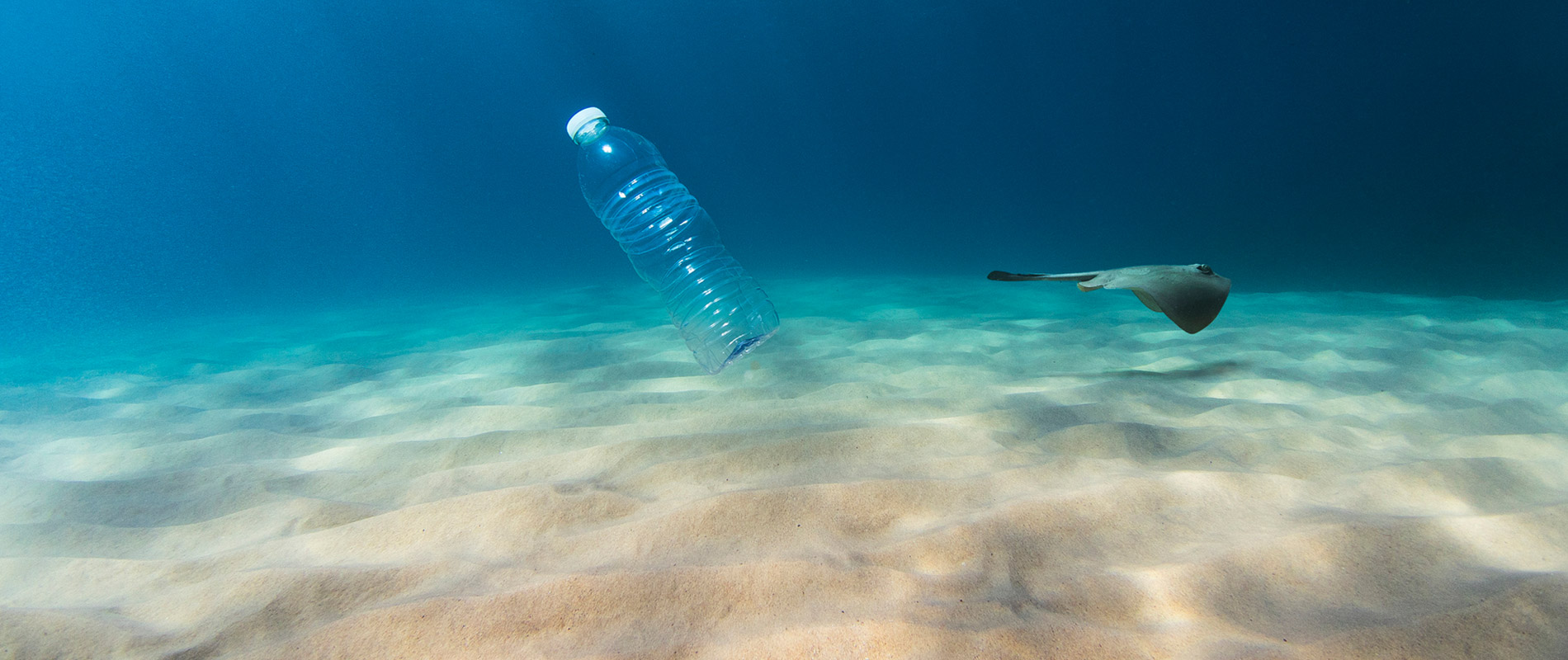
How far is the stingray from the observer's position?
230 cm

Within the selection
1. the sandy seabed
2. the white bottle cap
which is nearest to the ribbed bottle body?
the white bottle cap

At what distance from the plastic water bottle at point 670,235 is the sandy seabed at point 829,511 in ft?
5.80

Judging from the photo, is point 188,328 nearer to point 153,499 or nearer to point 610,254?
point 153,499

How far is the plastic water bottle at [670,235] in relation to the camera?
5008mm

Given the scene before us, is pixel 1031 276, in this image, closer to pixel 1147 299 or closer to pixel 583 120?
pixel 1147 299

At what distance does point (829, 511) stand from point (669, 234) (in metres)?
5.23

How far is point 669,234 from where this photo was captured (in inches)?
249

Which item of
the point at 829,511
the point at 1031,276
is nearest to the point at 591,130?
the point at 1031,276

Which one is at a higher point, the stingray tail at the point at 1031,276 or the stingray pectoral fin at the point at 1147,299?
the stingray tail at the point at 1031,276

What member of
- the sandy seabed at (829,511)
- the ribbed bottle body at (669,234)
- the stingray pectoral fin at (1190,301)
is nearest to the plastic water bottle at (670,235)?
the ribbed bottle body at (669,234)

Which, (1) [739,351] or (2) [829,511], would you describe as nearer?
(2) [829,511]

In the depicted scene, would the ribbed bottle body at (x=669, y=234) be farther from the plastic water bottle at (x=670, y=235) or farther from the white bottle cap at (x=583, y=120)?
the white bottle cap at (x=583, y=120)

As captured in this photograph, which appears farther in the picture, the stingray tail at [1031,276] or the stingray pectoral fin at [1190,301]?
the stingray tail at [1031,276]

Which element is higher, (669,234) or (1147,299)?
(669,234)
